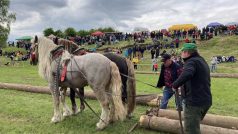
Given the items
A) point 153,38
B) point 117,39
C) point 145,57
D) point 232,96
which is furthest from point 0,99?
point 117,39

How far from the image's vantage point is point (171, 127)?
7.85 metres

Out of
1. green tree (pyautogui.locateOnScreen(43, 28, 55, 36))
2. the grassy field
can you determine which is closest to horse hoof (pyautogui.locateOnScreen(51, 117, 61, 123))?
the grassy field

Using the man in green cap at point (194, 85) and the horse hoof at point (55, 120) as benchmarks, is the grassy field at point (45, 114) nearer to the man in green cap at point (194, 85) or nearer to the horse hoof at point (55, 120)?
the horse hoof at point (55, 120)

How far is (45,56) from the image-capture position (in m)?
9.91

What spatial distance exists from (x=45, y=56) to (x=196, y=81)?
5444mm

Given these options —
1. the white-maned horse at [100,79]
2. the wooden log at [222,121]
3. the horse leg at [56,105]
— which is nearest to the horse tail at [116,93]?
the white-maned horse at [100,79]

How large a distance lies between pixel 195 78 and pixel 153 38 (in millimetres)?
41777

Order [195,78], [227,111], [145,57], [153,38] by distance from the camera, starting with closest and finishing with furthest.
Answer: [195,78]
[227,111]
[145,57]
[153,38]

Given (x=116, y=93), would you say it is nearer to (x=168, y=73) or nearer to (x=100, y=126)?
(x=100, y=126)

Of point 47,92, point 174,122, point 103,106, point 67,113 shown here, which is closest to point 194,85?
point 174,122

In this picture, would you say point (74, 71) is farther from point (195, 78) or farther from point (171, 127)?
point (195, 78)

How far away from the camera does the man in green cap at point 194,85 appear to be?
577cm

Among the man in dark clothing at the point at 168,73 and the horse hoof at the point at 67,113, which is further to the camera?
the horse hoof at the point at 67,113

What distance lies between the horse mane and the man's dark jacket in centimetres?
490
